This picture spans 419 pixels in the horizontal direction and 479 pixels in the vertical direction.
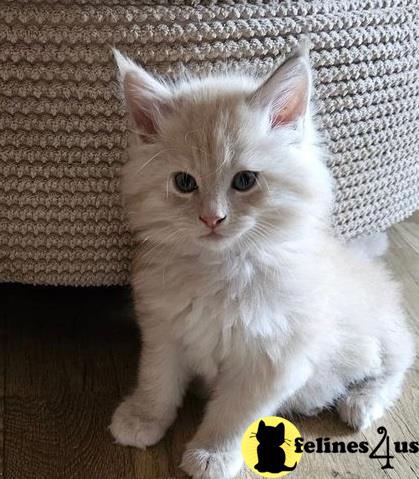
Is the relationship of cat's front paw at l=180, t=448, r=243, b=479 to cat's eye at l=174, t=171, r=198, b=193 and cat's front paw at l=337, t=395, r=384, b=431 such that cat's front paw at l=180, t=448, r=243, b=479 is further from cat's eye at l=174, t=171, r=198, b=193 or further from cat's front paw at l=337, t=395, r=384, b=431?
cat's eye at l=174, t=171, r=198, b=193

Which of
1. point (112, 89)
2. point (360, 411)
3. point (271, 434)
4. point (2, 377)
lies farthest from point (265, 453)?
point (112, 89)

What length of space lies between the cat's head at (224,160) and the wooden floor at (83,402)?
388 millimetres

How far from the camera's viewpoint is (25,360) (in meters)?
1.27

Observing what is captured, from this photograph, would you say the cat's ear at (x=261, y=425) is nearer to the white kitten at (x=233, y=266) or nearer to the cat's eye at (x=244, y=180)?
the white kitten at (x=233, y=266)

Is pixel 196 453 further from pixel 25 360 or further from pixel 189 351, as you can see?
pixel 25 360

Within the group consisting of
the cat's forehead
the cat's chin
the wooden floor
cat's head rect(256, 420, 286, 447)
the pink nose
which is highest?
the cat's forehead

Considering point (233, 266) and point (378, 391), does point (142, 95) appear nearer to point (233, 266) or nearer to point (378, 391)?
point (233, 266)

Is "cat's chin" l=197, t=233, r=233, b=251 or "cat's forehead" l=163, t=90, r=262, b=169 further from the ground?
"cat's forehead" l=163, t=90, r=262, b=169

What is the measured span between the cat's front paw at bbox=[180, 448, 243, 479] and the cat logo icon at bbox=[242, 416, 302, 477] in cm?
3

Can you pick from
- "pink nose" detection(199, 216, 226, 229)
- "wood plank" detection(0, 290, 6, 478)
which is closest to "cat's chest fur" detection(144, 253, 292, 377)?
"pink nose" detection(199, 216, 226, 229)

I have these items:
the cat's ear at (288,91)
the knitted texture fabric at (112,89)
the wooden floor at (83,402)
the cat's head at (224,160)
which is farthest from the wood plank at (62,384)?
the cat's ear at (288,91)

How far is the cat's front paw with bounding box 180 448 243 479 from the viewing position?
996 mm

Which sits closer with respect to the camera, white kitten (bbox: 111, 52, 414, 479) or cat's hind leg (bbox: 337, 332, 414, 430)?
white kitten (bbox: 111, 52, 414, 479)

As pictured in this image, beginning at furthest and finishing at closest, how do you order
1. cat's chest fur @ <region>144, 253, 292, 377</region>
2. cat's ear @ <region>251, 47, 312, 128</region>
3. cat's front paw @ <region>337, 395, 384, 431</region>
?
1. cat's front paw @ <region>337, 395, 384, 431</region>
2. cat's chest fur @ <region>144, 253, 292, 377</region>
3. cat's ear @ <region>251, 47, 312, 128</region>
